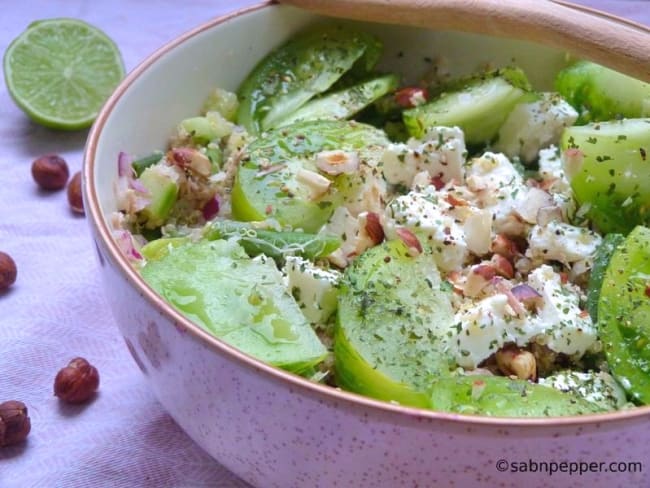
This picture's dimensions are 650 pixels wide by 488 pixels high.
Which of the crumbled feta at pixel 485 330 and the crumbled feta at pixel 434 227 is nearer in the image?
the crumbled feta at pixel 485 330

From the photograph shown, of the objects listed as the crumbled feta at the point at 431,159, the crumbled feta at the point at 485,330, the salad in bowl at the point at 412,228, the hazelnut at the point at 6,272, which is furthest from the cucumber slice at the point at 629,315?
A: the hazelnut at the point at 6,272

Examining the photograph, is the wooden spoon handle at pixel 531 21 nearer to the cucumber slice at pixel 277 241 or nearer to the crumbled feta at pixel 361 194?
the crumbled feta at pixel 361 194

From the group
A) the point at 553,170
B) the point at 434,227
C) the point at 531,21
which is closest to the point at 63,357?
the point at 434,227

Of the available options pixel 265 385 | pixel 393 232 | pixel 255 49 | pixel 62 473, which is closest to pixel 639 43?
pixel 393 232

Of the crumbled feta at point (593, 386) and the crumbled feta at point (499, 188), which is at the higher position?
the crumbled feta at point (499, 188)

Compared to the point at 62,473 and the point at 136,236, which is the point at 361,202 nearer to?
the point at 136,236

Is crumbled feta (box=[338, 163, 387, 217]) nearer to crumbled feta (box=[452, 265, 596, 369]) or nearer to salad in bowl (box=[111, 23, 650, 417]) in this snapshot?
salad in bowl (box=[111, 23, 650, 417])
